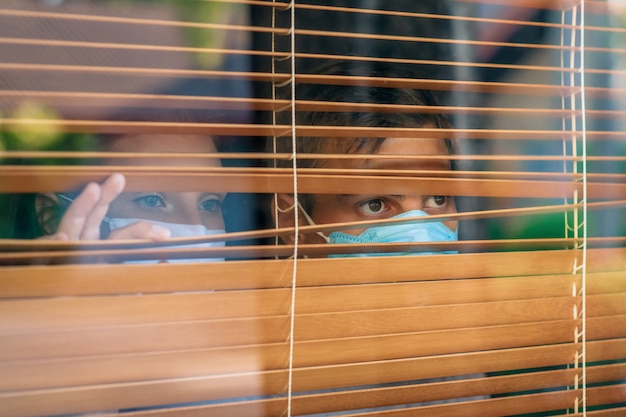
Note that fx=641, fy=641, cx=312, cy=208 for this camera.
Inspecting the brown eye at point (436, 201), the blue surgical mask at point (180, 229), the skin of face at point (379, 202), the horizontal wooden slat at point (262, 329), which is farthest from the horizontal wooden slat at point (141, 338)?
the brown eye at point (436, 201)

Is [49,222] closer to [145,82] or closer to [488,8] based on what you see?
[145,82]

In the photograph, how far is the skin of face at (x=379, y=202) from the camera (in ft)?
4.14

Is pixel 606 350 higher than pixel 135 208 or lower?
lower

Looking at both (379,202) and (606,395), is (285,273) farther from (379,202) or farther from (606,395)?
(606,395)

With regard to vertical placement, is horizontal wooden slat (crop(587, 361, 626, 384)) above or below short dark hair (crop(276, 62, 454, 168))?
below

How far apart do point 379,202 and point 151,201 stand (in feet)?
1.47

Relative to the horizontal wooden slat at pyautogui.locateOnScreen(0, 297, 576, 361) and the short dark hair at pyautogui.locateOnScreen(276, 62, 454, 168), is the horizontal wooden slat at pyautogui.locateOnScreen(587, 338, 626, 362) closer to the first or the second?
the horizontal wooden slat at pyautogui.locateOnScreen(0, 297, 576, 361)

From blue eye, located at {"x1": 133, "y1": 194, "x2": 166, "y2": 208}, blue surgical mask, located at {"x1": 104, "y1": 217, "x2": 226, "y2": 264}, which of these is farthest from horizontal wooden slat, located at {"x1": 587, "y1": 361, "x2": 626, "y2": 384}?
blue eye, located at {"x1": 133, "y1": 194, "x2": 166, "y2": 208}

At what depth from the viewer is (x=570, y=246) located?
1147 millimetres

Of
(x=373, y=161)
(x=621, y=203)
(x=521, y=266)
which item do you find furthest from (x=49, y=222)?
(x=621, y=203)

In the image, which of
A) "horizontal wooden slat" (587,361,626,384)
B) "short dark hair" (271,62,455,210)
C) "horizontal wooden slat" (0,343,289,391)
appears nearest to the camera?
"horizontal wooden slat" (0,343,289,391)

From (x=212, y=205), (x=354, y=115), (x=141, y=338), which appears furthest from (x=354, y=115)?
(x=141, y=338)

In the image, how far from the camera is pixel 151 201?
1.07 meters

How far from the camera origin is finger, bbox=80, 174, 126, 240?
89 cm
